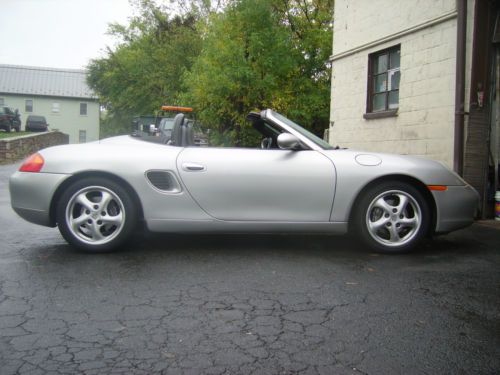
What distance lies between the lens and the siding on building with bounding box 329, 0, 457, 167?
9031 millimetres

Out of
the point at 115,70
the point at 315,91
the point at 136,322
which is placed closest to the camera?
the point at 136,322

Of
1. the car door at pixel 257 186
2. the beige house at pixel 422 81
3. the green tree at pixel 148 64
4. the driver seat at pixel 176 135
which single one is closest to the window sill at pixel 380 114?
the beige house at pixel 422 81

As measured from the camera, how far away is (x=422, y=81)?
378 inches

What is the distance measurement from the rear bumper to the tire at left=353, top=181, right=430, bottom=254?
0.39 feet

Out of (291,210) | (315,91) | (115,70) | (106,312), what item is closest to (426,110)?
(291,210)

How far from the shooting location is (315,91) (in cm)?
2239

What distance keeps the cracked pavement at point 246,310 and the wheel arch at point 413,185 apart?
329 millimetres

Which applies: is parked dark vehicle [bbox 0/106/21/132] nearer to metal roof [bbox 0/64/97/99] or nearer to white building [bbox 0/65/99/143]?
metal roof [bbox 0/64/97/99]

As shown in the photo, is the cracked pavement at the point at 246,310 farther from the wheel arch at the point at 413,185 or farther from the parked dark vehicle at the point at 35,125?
the parked dark vehicle at the point at 35,125

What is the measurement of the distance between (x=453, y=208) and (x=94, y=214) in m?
3.20

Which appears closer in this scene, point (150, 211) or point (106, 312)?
point (106, 312)

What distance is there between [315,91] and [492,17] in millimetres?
14699

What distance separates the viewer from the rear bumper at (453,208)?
4.69 metres

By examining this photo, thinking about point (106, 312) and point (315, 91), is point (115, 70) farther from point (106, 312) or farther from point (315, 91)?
point (106, 312)
